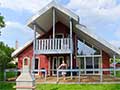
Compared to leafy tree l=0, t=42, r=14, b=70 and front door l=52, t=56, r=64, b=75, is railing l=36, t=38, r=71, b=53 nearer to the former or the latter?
front door l=52, t=56, r=64, b=75

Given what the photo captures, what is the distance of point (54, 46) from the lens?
27.4 meters

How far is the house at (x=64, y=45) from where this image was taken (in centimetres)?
2691

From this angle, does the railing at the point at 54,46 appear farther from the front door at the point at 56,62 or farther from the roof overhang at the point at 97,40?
the front door at the point at 56,62

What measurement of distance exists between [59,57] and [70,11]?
6.30m

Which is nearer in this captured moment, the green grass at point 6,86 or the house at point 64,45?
the green grass at point 6,86

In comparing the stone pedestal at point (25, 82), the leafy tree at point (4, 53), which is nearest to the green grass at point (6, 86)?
the leafy tree at point (4, 53)

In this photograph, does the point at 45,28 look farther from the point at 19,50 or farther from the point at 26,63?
the point at 26,63

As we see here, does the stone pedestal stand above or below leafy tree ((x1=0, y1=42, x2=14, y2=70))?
below

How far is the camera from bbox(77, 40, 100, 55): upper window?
30016 mm

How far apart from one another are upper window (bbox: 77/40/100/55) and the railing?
326 cm

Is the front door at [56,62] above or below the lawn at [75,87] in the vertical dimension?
above

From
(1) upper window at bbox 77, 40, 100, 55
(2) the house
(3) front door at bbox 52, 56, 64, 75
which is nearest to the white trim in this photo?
(2) the house

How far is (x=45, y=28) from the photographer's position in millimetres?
31094

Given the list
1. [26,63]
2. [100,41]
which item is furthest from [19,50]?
[26,63]
